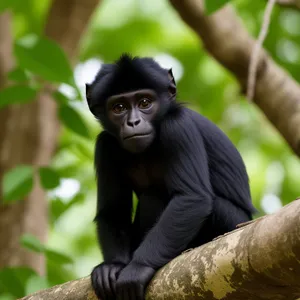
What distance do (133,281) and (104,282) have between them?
0.21 m

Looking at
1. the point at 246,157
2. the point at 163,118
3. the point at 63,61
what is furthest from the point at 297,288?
the point at 246,157

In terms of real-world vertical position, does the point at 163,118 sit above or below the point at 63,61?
below

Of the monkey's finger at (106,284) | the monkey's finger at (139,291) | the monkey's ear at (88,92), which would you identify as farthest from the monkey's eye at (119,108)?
the monkey's finger at (139,291)

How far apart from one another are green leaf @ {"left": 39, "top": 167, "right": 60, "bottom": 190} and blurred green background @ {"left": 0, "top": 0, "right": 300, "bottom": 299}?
0.96m

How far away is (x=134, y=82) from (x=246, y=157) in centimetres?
493

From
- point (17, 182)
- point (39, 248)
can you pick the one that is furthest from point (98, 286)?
point (17, 182)

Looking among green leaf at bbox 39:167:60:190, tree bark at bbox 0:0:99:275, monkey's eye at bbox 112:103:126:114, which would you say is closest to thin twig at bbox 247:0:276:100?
monkey's eye at bbox 112:103:126:114

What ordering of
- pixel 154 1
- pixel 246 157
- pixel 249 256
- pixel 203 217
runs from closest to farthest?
pixel 249 256, pixel 203 217, pixel 246 157, pixel 154 1

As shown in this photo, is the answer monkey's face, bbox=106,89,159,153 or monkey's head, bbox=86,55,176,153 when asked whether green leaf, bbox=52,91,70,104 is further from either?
monkey's face, bbox=106,89,159,153

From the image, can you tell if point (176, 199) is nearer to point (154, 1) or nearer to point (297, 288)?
point (297, 288)

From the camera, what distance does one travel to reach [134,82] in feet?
17.1

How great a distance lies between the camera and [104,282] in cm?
420

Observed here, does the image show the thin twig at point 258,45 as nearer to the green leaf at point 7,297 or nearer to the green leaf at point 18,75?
the green leaf at point 18,75

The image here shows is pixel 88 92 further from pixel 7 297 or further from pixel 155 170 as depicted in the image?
pixel 7 297
